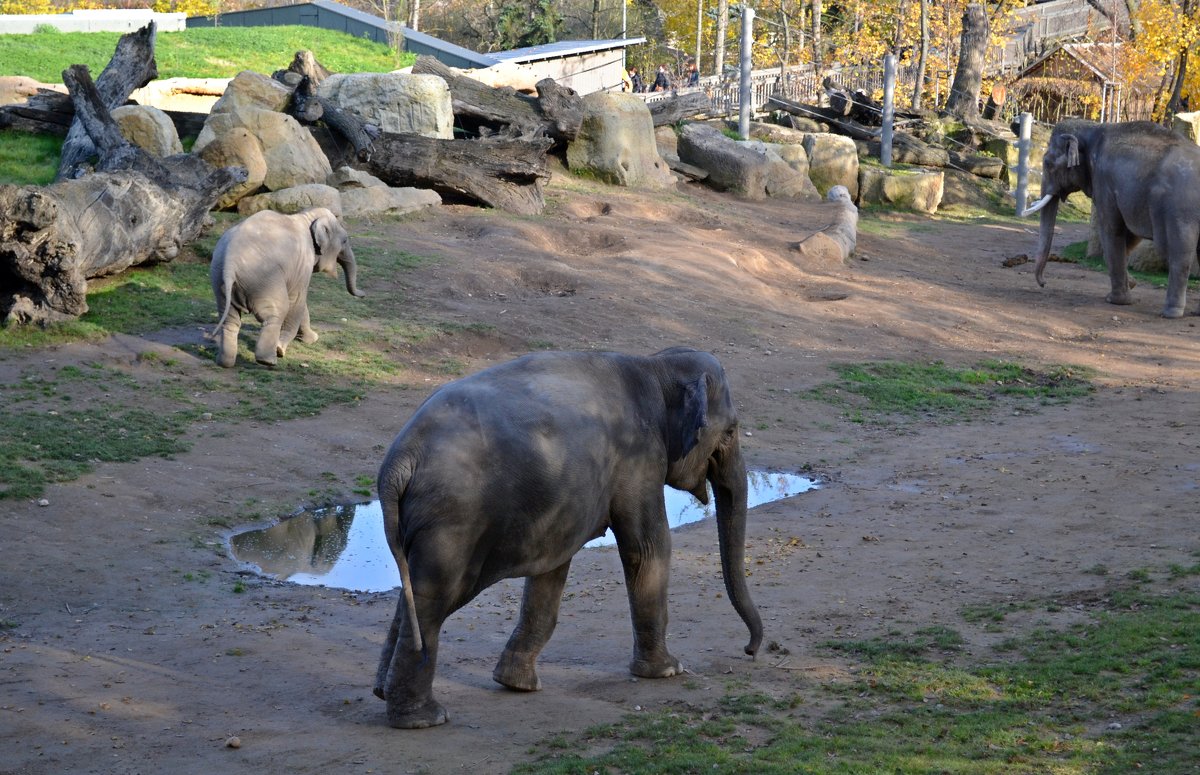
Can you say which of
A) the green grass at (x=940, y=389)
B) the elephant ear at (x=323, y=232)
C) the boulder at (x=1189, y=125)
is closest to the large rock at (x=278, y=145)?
the elephant ear at (x=323, y=232)

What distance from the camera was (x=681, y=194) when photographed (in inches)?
915

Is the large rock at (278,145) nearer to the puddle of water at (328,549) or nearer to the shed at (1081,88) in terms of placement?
the puddle of water at (328,549)

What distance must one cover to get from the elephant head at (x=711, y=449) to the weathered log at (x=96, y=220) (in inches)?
283

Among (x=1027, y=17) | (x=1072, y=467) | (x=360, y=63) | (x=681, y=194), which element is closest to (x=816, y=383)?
(x=1072, y=467)

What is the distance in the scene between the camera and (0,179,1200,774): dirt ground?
5340mm

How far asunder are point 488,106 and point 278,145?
600cm

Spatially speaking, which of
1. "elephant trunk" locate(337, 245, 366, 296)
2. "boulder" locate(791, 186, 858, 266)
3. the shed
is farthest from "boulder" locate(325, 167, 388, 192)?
the shed

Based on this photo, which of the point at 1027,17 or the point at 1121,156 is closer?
the point at 1121,156

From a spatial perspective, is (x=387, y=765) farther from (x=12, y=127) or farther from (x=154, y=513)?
(x=12, y=127)

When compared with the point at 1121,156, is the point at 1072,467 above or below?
below

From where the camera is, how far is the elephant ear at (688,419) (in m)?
5.90

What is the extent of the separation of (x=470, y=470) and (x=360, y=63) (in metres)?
26.2

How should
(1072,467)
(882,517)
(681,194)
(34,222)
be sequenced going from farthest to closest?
1. (681,194)
2. (34,222)
3. (1072,467)
4. (882,517)

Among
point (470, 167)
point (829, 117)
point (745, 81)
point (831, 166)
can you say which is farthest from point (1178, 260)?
point (829, 117)
